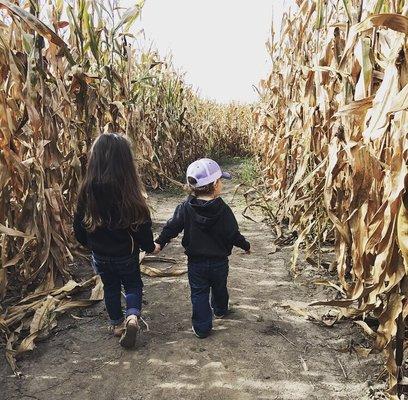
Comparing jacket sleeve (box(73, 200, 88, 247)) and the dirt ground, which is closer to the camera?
the dirt ground

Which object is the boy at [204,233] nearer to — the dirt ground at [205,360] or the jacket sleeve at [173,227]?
the jacket sleeve at [173,227]

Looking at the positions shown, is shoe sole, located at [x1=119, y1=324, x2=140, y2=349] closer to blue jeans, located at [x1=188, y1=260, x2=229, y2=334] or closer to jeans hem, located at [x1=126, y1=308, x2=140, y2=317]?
jeans hem, located at [x1=126, y1=308, x2=140, y2=317]

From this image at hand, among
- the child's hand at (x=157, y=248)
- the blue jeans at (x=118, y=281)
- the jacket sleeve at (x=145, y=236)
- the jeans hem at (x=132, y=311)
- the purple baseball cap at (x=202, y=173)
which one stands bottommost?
the jeans hem at (x=132, y=311)

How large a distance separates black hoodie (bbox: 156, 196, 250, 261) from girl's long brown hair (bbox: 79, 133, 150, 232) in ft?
0.84

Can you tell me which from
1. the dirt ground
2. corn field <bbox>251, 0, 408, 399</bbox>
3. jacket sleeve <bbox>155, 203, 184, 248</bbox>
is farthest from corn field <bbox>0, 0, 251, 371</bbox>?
corn field <bbox>251, 0, 408, 399</bbox>

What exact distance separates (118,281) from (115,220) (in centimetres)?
41

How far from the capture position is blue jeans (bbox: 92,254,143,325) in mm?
2328

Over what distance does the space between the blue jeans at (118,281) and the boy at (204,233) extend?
0.65 feet

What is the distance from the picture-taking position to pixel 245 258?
361 cm

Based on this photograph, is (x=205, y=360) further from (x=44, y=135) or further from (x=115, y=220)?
A: (x=44, y=135)

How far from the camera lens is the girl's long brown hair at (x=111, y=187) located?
217 centimetres

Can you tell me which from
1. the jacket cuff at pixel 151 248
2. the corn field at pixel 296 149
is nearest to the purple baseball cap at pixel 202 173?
the jacket cuff at pixel 151 248

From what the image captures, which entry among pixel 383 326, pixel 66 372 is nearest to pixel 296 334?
pixel 383 326

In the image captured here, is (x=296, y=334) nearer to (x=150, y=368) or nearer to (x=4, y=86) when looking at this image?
(x=150, y=368)
